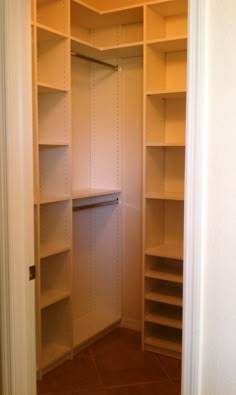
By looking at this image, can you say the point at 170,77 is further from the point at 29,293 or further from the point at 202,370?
the point at 202,370

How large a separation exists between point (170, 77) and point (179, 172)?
0.75 m

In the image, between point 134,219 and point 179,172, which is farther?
point 134,219

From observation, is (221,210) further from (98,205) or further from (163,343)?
(98,205)

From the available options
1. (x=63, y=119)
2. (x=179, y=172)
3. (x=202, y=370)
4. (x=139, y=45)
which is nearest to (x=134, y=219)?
(x=179, y=172)

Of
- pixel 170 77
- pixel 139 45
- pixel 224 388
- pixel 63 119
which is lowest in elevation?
pixel 224 388

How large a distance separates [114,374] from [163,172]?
1556mm

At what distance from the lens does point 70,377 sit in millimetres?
2947

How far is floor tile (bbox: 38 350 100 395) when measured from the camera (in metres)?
2.82

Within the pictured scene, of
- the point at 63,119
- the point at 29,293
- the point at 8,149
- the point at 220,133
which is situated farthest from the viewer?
the point at 63,119

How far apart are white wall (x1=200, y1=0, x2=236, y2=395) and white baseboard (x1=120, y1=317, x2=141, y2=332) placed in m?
2.52

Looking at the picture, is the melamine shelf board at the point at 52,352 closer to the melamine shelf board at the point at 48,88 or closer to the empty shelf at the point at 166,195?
the empty shelf at the point at 166,195

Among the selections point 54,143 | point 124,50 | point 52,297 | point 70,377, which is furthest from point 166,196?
point 70,377

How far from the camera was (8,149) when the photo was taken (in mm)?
1668

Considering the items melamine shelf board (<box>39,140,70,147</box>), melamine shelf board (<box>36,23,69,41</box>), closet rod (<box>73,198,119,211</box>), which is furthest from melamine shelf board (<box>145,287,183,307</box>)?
melamine shelf board (<box>36,23,69,41</box>)
